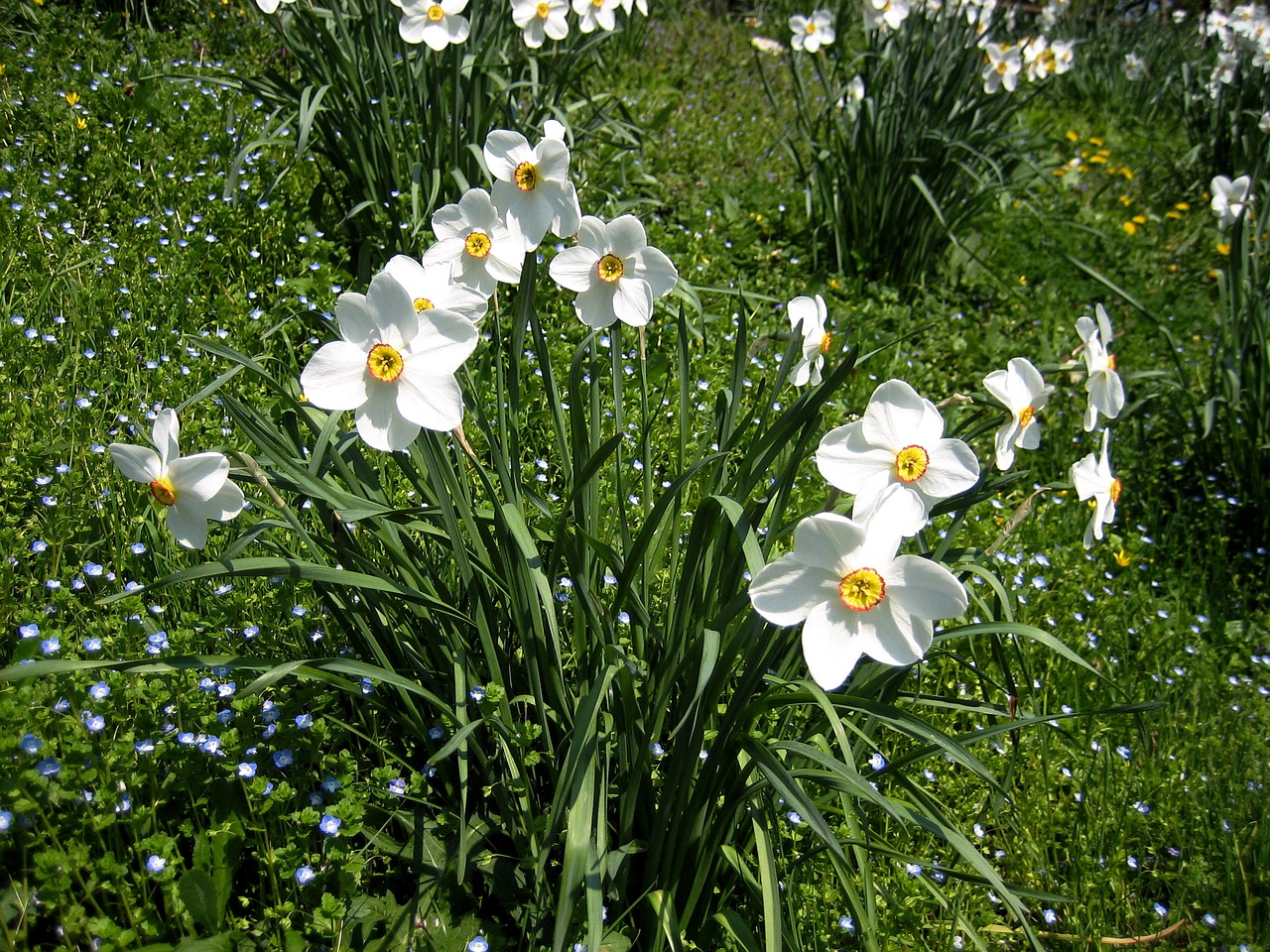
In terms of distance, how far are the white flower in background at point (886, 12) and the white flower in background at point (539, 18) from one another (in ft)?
5.03

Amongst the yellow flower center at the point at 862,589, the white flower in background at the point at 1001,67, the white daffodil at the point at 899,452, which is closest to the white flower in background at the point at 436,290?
the white daffodil at the point at 899,452

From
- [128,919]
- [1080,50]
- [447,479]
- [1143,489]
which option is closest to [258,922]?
[128,919]

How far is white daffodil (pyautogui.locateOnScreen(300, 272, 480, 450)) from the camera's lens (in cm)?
128

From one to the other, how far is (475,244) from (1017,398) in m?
0.92

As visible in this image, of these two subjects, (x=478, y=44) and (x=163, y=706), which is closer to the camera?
(x=163, y=706)

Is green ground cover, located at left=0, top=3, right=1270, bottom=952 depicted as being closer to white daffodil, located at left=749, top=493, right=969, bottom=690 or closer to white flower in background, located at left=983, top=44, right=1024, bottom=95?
white daffodil, located at left=749, top=493, right=969, bottom=690

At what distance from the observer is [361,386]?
4.27ft

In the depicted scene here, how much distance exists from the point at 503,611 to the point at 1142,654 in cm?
190

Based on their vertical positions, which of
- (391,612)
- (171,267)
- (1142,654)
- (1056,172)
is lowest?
(391,612)

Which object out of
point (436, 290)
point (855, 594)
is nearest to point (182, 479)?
point (436, 290)

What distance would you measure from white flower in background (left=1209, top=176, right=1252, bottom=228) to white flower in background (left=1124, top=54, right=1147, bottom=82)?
383 cm

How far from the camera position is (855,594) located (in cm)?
119

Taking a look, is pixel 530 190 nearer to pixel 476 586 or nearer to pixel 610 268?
pixel 610 268

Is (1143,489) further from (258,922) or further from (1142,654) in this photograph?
(258,922)
